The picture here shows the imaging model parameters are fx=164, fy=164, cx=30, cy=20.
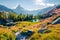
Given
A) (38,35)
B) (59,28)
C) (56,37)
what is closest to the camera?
(56,37)

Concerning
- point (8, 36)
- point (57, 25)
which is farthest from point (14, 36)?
point (57, 25)

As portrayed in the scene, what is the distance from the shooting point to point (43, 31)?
124 metres

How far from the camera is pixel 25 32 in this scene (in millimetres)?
125750

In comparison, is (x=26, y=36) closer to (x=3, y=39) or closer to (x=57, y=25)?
(x=3, y=39)

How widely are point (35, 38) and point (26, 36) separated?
8177 millimetres

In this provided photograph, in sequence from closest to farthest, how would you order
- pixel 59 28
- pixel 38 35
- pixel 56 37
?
pixel 56 37, pixel 38 35, pixel 59 28

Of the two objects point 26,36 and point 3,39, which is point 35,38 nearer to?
point 26,36

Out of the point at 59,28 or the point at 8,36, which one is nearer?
the point at 8,36

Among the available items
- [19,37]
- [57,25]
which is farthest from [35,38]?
[57,25]

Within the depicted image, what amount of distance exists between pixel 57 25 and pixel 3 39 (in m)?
52.4

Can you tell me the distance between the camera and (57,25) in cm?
14488

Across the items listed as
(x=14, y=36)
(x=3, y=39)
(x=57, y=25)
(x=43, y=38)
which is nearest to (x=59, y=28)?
(x=57, y=25)

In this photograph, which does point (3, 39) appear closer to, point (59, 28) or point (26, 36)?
point (26, 36)

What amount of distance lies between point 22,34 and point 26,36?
4958 millimetres
